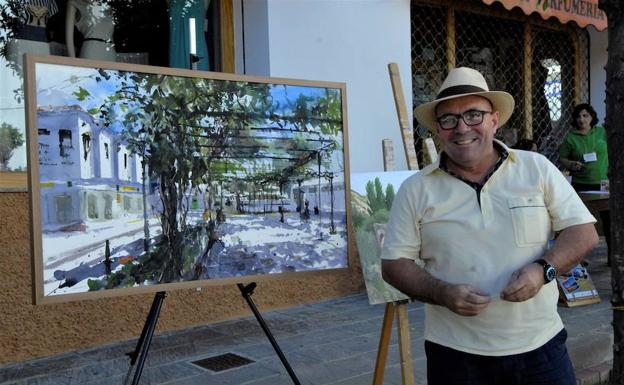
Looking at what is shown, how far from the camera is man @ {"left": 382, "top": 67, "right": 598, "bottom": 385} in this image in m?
1.88

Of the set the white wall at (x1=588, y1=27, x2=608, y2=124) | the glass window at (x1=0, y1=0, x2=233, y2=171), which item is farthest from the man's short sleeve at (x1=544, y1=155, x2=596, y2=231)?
Answer: the white wall at (x1=588, y1=27, x2=608, y2=124)

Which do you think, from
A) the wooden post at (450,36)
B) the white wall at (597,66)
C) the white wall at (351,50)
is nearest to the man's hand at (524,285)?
the white wall at (351,50)

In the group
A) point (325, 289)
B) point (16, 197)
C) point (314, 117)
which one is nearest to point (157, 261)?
point (314, 117)

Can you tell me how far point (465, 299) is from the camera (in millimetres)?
1768

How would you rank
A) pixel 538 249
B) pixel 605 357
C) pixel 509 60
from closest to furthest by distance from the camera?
pixel 538 249 < pixel 605 357 < pixel 509 60

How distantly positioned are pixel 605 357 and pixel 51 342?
12.6 ft

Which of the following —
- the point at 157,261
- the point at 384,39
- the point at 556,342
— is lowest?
the point at 556,342

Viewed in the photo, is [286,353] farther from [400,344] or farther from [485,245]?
[485,245]

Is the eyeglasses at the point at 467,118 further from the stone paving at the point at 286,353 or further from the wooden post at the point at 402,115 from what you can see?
the stone paving at the point at 286,353

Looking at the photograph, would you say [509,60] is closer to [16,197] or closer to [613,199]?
[613,199]

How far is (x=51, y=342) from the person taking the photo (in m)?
4.16

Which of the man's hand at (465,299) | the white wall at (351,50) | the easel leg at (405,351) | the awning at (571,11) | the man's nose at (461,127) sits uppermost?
the awning at (571,11)

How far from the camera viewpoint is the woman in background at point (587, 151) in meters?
6.73

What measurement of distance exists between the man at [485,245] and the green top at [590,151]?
17.5 feet
